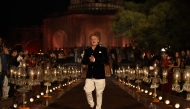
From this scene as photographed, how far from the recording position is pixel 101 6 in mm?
56500

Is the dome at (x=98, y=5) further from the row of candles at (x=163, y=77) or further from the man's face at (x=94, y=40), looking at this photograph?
the man's face at (x=94, y=40)

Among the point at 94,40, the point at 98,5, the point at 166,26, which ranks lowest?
the point at 94,40

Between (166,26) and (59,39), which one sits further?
(59,39)

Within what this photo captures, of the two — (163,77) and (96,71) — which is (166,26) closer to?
(163,77)

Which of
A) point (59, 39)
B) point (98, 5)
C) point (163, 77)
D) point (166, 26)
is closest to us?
point (163, 77)

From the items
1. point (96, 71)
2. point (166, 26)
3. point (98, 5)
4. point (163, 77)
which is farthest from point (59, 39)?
point (96, 71)

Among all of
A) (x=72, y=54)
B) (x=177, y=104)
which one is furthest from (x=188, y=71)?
(x=72, y=54)

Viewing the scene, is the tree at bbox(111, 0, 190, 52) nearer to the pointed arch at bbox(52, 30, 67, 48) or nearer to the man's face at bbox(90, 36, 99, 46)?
the man's face at bbox(90, 36, 99, 46)

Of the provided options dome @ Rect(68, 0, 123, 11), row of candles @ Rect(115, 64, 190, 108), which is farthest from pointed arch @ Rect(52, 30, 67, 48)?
row of candles @ Rect(115, 64, 190, 108)

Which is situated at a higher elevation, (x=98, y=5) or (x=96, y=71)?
(x=98, y=5)

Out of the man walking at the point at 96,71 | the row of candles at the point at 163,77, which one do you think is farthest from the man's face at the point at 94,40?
the row of candles at the point at 163,77

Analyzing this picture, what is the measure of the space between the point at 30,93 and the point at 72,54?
28052 mm

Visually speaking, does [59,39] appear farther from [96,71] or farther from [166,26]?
[96,71]

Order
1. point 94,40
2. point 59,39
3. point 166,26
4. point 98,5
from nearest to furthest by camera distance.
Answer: point 94,40, point 166,26, point 98,5, point 59,39
